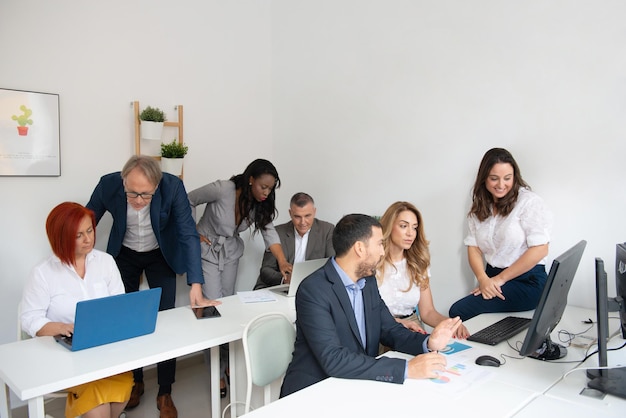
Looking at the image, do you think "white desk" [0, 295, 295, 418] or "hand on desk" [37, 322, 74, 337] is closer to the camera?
"white desk" [0, 295, 295, 418]

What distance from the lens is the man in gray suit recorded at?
11.8 feet

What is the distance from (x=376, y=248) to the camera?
1.99 meters

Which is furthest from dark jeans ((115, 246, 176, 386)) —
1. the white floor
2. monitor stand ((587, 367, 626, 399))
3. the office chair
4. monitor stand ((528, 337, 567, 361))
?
monitor stand ((587, 367, 626, 399))

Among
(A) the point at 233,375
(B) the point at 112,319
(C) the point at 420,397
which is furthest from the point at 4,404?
(C) the point at 420,397

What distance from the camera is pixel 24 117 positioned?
3096 mm

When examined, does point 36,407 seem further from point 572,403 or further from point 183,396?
point 572,403

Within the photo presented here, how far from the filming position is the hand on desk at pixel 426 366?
5.60 feet

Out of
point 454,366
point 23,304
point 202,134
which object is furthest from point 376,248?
point 202,134

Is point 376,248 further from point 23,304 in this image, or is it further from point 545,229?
point 23,304

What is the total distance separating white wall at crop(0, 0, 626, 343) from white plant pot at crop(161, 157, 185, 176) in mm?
300

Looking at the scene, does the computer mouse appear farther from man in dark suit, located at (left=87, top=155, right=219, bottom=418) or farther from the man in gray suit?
the man in gray suit

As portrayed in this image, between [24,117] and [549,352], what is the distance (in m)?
3.18

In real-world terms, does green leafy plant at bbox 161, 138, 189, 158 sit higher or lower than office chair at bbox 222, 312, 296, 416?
higher

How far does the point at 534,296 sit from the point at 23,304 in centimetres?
255
